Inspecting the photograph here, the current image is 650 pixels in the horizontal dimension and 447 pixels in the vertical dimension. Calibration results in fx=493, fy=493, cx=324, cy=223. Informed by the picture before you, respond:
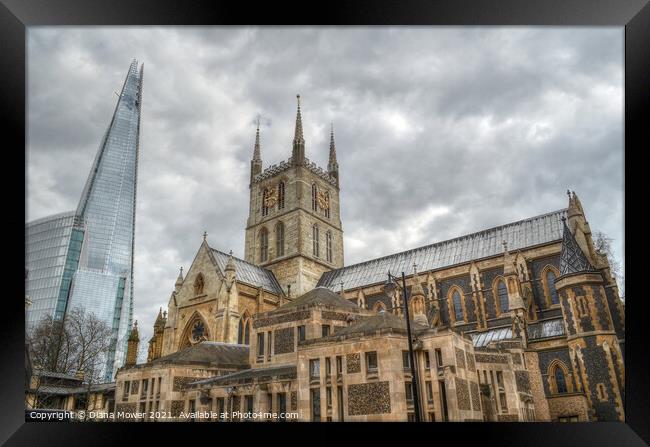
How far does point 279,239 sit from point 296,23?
36344mm

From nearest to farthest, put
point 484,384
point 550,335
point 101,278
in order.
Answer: point 484,384 → point 550,335 → point 101,278

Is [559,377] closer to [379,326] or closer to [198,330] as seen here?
[379,326]

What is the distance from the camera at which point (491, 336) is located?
2994 centimetres

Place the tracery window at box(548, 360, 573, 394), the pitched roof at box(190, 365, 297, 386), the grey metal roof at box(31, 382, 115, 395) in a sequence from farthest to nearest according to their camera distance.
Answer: the grey metal roof at box(31, 382, 115, 395)
the tracery window at box(548, 360, 573, 394)
the pitched roof at box(190, 365, 297, 386)

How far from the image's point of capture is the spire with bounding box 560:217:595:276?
83.4 feet

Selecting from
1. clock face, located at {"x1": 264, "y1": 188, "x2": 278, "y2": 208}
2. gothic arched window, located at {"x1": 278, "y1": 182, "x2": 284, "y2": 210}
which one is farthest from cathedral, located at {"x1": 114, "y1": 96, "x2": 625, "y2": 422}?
clock face, located at {"x1": 264, "y1": 188, "x2": 278, "y2": 208}

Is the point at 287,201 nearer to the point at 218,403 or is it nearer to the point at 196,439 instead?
the point at 218,403

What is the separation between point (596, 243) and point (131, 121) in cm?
10300

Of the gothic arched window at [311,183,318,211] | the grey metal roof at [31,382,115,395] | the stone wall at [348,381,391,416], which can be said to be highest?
the gothic arched window at [311,183,318,211]

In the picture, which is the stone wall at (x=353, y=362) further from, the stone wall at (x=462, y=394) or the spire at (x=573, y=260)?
the spire at (x=573, y=260)

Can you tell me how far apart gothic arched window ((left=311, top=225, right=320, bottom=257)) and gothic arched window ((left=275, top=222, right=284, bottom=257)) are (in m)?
2.94

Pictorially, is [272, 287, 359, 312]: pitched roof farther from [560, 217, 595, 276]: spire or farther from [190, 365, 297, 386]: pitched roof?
[560, 217, 595, 276]: spire

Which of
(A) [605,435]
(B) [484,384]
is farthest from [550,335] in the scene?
(A) [605,435]

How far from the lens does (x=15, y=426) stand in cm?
1127
